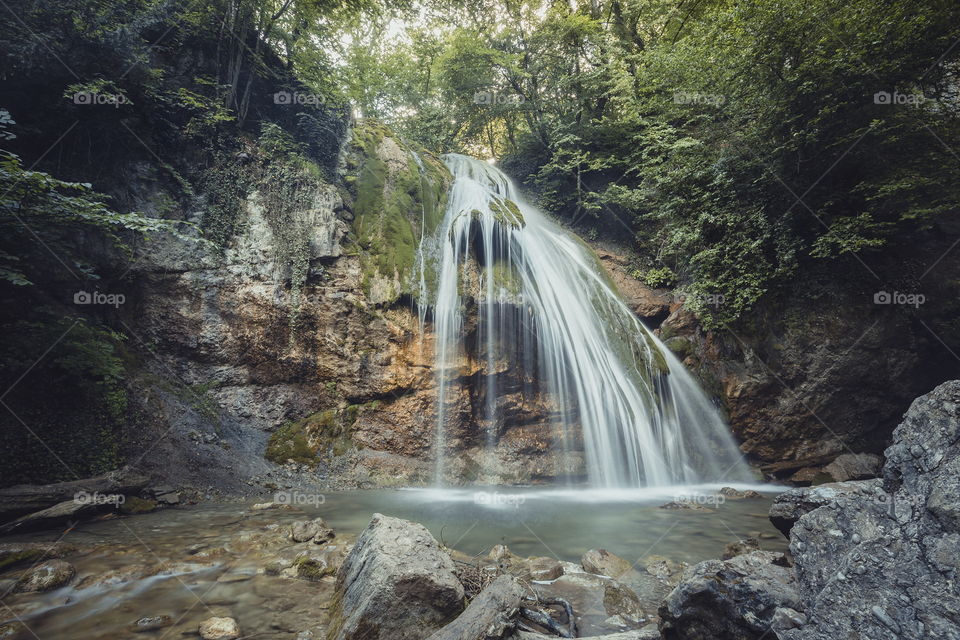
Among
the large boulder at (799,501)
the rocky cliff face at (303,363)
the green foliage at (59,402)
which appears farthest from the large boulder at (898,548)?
the green foliage at (59,402)

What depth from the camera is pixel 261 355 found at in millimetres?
7891

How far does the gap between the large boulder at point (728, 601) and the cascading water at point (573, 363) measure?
18.6 feet

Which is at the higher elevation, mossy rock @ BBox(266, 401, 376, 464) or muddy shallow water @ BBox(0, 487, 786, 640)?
mossy rock @ BBox(266, 401, 376, 464)

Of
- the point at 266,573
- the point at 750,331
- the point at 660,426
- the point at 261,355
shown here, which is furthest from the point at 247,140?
the point at 750,331

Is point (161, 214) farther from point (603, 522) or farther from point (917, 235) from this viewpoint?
point (917, 235)

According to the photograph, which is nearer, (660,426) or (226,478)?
(226,478)

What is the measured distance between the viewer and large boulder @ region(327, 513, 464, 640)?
2.46 m

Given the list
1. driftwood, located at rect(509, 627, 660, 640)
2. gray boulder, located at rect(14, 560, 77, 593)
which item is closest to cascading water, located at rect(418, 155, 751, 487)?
gray boulder, located at rect(14, 560, 77, 593)

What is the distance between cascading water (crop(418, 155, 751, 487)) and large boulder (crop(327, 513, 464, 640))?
516 cm

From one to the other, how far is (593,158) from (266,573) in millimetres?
15964

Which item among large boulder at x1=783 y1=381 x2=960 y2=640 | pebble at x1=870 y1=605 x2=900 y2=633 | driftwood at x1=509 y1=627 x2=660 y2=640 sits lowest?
driftwood at x1=509 y1=627 x2=660 y2=640

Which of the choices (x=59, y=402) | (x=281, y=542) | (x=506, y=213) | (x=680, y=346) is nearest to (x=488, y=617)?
(x=281, y=542)

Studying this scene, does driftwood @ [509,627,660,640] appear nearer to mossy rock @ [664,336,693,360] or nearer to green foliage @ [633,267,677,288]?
mossy rock @ [664,336,693,360]

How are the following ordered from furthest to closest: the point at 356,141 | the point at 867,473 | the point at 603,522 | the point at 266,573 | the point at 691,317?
the point at 356,141 < the point at 691,317 < the point at 867,473 < the point at 603,522 < the point at 266,573
